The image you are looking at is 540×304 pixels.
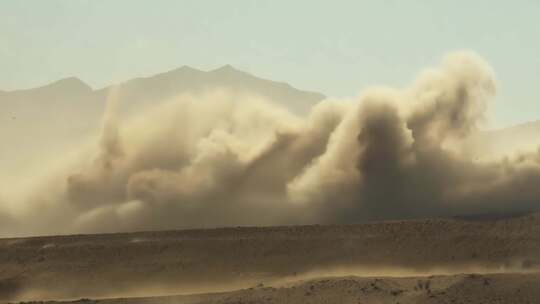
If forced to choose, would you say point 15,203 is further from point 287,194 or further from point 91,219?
point 287,194

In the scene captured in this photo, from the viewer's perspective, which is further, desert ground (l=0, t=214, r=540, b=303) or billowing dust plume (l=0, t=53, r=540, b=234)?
billowing dust plume (l=0, t=53, r=540, b=234)

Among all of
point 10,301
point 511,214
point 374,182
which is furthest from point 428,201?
point 10,301

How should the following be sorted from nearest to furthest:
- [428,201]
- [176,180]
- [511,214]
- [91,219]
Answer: [511,214], [428,201], [91,219], [176,180]

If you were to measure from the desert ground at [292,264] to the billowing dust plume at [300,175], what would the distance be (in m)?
6.93

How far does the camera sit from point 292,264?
104ft

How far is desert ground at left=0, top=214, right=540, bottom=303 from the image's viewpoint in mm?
27391

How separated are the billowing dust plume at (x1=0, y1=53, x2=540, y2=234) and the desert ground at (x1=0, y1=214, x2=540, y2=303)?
693 centimetres

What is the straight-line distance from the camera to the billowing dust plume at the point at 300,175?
42.0 m

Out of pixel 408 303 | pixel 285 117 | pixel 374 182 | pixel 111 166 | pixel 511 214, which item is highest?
pixel 285 117

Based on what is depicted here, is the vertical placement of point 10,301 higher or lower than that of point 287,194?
lower

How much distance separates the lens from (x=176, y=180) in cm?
4859

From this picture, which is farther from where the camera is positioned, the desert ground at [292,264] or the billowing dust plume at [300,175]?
the billowing dust plume at [300,175]

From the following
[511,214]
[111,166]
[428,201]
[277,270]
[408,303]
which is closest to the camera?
[408,303]

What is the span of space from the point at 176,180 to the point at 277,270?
18606mm
